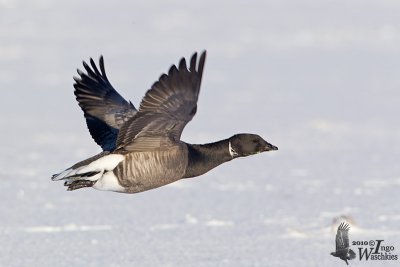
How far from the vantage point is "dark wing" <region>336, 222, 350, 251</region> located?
8469mm

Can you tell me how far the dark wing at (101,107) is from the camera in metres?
8.37

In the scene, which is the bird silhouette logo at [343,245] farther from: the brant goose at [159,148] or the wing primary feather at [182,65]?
the wing primary feather at [182,65]

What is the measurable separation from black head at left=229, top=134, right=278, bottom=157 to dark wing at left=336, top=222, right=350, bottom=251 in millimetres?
1141

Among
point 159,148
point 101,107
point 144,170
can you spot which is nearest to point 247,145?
point 159,148

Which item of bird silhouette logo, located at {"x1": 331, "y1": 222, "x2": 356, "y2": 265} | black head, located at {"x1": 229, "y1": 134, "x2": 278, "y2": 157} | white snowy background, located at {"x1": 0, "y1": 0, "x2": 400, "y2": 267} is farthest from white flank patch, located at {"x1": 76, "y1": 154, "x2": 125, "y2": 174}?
bird silhouette logo, located at {"x1": 331, "y1": 222, "x2": 356, "y2": 265}

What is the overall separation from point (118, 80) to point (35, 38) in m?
5.79

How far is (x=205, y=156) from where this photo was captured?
7.77 metres

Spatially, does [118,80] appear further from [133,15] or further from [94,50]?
[133,15]

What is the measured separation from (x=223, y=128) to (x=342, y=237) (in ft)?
22.8

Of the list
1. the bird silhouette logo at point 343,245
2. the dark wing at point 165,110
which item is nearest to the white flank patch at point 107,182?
the dark wing at point 165,110

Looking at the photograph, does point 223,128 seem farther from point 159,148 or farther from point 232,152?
point 159,148

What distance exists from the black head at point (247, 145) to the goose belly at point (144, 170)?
56cm

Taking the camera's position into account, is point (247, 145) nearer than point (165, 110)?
No

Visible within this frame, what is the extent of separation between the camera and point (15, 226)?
378 inches
